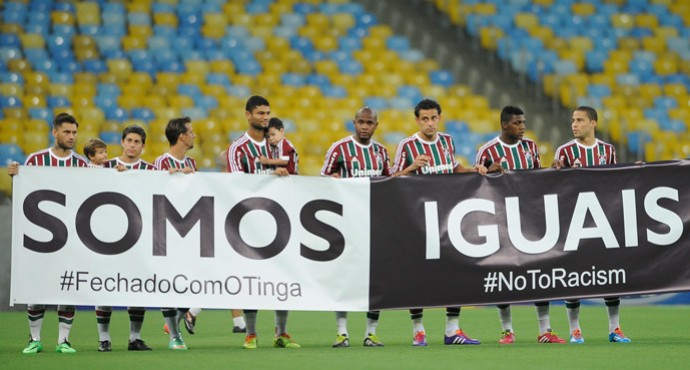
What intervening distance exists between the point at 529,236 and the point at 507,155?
842mm

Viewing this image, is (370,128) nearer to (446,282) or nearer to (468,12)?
(446,282)

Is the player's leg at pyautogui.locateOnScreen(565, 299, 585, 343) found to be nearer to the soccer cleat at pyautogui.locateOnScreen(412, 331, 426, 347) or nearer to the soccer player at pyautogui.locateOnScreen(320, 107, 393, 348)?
the soccer cleat at pyautogui.locateOnScreen(412, 331, 426, 347)

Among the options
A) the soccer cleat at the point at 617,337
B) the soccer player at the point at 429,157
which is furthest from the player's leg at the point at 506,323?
the soccer cleat at the point at 617,337

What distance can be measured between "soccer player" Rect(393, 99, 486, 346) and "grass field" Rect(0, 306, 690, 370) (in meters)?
0.29

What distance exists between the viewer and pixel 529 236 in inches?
409

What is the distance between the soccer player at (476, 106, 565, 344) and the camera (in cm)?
1048

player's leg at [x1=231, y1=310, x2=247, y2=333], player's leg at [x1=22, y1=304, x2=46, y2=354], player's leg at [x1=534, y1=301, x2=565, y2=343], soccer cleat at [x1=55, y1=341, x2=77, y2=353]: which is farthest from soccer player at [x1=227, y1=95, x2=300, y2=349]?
player's leg at [x1=534, y1=301, x2=565, y2=343]

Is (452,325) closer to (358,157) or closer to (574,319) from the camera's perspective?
(574,319)

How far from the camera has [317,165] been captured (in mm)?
19188

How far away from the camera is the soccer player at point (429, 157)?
33.9 ft

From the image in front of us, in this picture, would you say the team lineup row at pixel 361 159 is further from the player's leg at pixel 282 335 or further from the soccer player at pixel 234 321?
the soccer player at pixel 234 321

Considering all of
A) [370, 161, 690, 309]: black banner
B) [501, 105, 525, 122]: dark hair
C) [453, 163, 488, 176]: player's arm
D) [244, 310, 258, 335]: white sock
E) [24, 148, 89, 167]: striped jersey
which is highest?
[501, 105, 525, 122]: dark hair

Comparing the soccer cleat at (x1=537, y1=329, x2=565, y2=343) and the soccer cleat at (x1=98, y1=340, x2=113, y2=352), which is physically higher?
the soccer cleat at (x1=98, y1=340, x2=113, y2=352)

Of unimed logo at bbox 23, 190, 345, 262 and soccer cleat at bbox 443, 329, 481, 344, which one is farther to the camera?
soccer cleat at bbox 443, 329, 481, 344
